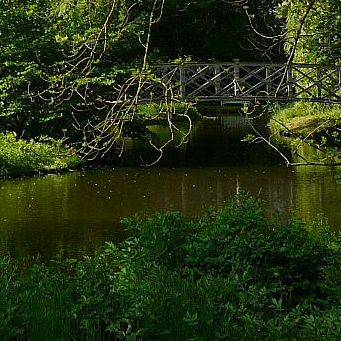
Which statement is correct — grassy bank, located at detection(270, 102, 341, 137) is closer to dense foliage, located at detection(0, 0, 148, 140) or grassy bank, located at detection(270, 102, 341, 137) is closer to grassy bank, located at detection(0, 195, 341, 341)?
dense foliage, located at detection(0, 0, 148, 140)

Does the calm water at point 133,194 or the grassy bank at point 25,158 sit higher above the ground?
the grassy bank at point 25,158

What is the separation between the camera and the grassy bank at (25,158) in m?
16.3

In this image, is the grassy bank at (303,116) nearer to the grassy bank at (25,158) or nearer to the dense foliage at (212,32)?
the dense foliage at (212,32)

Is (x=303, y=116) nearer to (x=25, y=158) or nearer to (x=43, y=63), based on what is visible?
(x=43, y=63)

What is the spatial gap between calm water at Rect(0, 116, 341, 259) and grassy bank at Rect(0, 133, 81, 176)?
1.79 feet

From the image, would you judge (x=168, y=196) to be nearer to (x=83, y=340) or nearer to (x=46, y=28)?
(x=46, y=28)

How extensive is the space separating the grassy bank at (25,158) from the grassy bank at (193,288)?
874cm

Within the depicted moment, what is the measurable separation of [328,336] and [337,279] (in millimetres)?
1739

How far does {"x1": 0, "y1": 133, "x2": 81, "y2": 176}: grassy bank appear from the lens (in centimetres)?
1628

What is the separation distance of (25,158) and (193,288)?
464 inches

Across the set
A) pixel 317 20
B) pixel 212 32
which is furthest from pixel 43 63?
pixel 212 32

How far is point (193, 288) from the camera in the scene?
5430mm

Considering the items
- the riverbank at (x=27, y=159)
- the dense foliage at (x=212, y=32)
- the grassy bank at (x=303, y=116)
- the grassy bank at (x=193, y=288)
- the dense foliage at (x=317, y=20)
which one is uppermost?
the dense foliage at (x=212, y=32)

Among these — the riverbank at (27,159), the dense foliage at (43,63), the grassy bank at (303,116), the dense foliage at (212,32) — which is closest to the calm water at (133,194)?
the riverbank at (27,159)
